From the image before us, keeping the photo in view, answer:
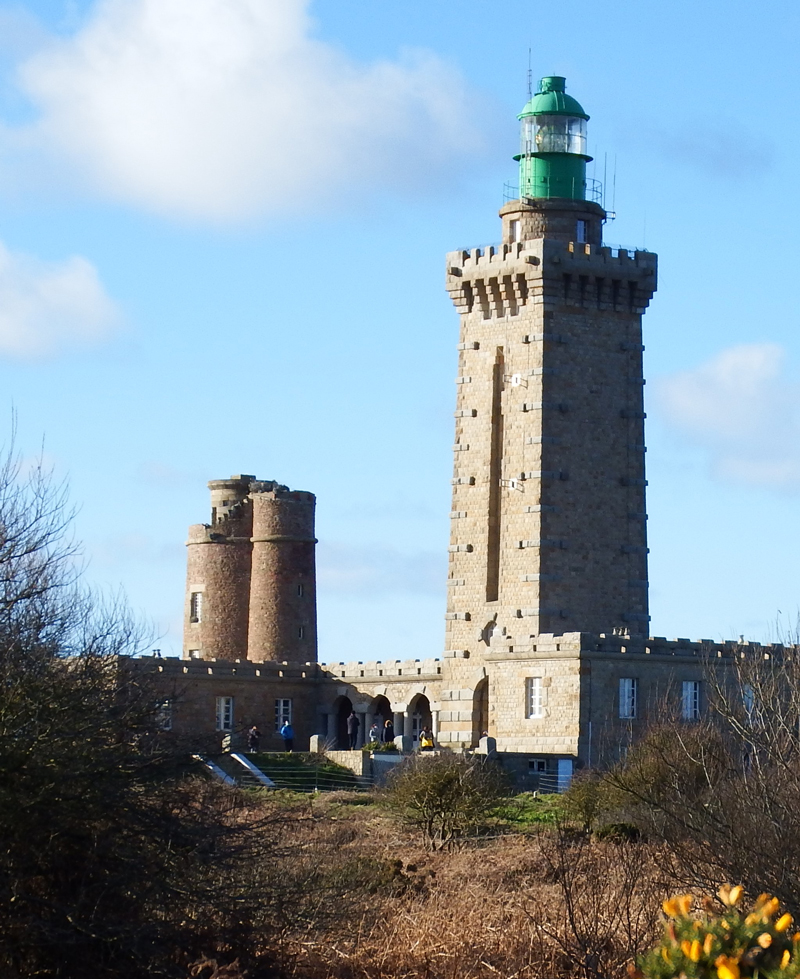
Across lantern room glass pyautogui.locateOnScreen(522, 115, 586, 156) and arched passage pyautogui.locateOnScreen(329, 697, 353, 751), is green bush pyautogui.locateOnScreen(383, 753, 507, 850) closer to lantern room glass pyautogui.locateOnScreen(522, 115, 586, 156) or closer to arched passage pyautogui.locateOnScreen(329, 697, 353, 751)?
arched passage pyautogui.locateOnScreen(329, 697, 353, 751)

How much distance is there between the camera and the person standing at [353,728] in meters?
50.7

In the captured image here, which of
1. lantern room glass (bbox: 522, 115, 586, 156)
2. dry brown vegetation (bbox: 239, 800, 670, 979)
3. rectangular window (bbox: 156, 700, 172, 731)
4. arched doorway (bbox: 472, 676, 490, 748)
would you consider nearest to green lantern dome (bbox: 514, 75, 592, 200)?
lantern room glass (bbox: 522, 115, 586, 156)

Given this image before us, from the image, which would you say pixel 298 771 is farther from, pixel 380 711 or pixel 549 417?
pixel 549 417

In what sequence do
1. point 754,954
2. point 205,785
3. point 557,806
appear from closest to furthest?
1. point 754,954
2. point 205,785
3. point 557,806

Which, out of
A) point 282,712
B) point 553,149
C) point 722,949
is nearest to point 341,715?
point 282,712

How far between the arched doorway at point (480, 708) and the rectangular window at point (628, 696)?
14.3ft

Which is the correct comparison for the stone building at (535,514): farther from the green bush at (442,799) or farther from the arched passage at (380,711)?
the green bush at (442,799)

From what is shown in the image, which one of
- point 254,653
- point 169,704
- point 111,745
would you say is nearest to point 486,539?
point 254,653

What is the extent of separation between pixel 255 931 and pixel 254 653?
37908 millimetres

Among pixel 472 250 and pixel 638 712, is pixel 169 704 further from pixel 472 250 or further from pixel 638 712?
pixel 472 250

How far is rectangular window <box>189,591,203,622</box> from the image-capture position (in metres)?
59.4

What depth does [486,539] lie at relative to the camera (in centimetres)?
4812

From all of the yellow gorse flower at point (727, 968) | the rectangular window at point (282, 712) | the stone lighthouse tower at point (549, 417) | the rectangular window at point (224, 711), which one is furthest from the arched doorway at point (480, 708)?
the yellow gorse flower at point (727, 968)

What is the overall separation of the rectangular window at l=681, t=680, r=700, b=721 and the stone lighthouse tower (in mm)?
2891
